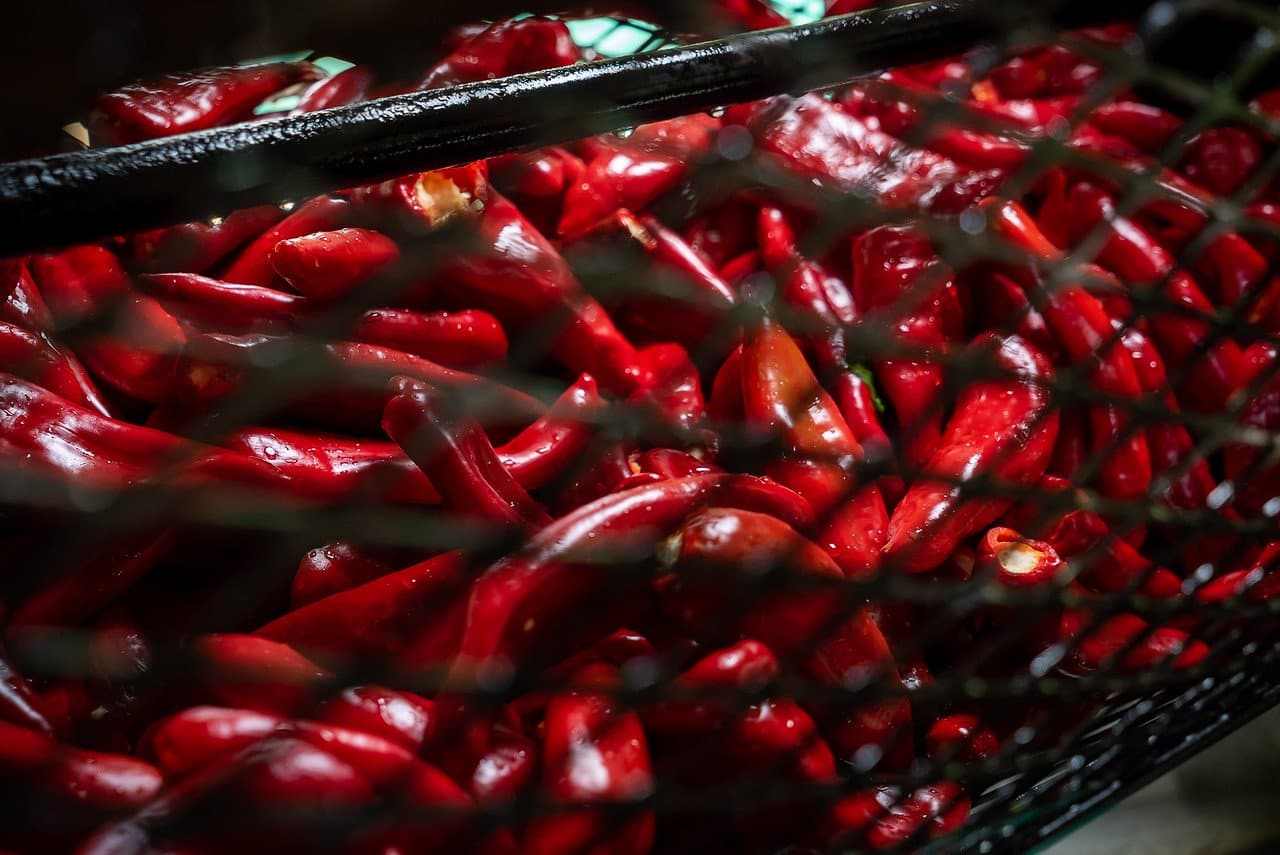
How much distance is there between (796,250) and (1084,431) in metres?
0.37

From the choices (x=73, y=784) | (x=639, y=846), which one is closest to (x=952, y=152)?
(x=639, y=846)

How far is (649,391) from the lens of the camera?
2.75 feet

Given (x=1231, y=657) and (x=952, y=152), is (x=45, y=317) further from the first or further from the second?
(x=1231, y=657)

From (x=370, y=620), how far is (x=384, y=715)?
0.08m

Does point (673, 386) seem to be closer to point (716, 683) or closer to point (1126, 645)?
point (716, 683)

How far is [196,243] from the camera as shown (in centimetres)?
79

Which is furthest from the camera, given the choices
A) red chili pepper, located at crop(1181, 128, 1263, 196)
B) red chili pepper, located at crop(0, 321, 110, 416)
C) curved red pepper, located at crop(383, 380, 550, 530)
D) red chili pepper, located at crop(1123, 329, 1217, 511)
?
red chili pepper, located at crop(1181, 128, 1263, 196)

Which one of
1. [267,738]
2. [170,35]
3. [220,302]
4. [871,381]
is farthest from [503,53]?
[267,738]

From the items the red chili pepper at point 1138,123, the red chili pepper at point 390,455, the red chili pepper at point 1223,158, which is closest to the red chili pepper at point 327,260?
the red chili pepper at point 390,455

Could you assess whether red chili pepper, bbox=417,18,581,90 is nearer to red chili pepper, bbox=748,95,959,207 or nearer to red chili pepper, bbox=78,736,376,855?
red chili pepper, bbox=748,95,959,207

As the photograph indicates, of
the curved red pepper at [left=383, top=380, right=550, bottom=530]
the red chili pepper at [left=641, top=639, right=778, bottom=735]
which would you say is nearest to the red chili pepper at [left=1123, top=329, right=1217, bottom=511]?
the red chili pepper at [left=641, top=639, right=778, bottom=735]

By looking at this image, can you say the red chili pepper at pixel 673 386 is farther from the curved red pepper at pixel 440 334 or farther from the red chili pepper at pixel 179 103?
the red chili pepper at pixel 179 103

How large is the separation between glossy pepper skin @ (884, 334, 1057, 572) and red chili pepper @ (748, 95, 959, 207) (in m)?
Result: 0.25

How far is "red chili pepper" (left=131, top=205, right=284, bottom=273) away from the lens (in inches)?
30.8
